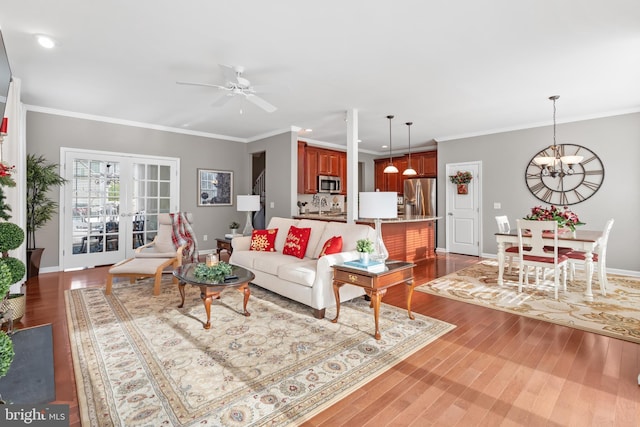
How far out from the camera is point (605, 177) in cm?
532

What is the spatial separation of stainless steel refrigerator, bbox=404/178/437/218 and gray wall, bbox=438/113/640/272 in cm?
100

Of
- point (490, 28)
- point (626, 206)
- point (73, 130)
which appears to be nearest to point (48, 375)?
point (490, 28)

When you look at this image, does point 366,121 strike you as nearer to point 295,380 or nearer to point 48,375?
point 295,380

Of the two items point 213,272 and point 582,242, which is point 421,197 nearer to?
point 582,242

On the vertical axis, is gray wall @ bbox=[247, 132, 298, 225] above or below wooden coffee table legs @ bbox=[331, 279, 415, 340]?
above

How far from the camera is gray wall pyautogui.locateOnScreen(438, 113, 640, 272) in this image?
5.12 meters

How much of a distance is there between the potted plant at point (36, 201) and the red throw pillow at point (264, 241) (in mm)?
3231

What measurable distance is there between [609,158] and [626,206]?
0.82 metres

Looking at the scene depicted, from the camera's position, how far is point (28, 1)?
241 centimetres

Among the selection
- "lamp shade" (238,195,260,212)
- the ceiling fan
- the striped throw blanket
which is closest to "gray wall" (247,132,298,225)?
"lamp shade" (238,195,260,212)

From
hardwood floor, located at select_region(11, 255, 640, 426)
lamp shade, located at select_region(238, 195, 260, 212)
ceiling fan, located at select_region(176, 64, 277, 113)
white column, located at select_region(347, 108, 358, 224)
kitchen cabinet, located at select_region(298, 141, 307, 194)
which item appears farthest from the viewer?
kitchen cabinet, located at select_region(298, 141, 307, 194)

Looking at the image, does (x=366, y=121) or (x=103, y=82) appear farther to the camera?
(x=366, y=121)

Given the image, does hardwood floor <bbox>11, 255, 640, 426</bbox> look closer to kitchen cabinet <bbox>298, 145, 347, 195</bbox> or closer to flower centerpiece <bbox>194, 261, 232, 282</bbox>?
flower centerpiece <bbox>194, 261, 232, 282</bbox>

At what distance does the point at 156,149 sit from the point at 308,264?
4.41 metres
